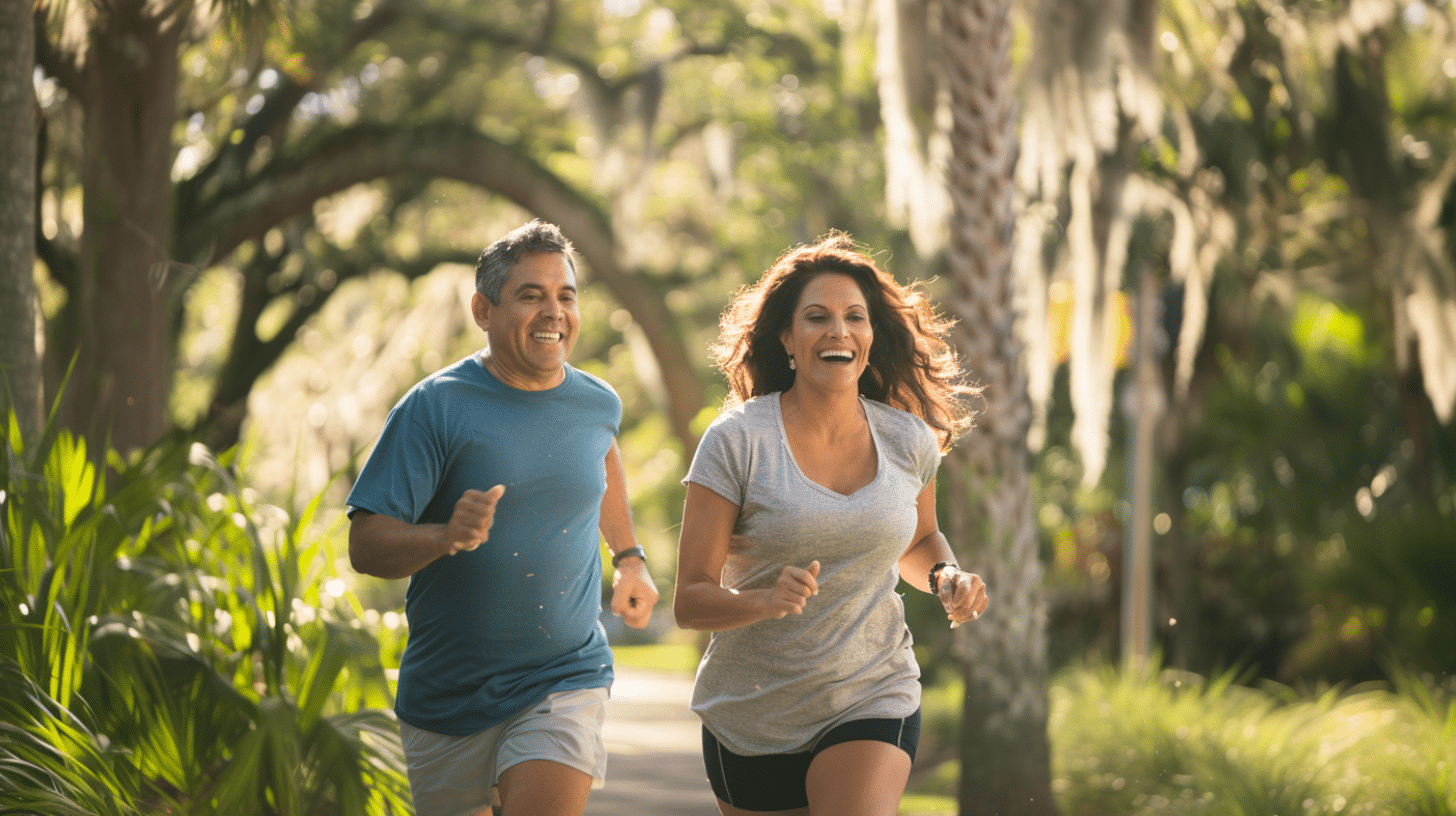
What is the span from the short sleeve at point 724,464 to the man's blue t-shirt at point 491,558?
0.28m

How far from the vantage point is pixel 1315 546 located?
14.3m

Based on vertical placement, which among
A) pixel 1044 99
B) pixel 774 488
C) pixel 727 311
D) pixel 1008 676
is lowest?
pixel 1008 676

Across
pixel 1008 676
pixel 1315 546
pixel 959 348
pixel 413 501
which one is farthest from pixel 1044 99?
pixel 1315 546

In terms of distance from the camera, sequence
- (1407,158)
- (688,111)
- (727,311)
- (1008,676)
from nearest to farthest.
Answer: (727,311)
(1008,676)
(1407,158)
(688,111)

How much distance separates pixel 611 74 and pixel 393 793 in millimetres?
10495

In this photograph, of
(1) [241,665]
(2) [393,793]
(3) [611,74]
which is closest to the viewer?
(2) [393,793]

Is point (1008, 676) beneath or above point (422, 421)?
beneath

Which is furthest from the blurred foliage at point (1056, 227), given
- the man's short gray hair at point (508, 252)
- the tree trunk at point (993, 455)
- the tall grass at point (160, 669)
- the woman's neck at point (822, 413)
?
the man's short gray hair at point (508, 252)

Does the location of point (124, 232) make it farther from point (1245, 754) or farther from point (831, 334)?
point (1245, 754)

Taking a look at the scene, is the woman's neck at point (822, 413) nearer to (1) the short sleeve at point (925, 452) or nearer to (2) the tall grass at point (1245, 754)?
(1) the short sleeve at point (925, 452)

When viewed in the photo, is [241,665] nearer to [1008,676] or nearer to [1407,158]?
[1008,676]

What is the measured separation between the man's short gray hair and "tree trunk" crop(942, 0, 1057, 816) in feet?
14.6

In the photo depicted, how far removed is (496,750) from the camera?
10.8ft

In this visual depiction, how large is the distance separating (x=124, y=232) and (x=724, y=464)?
254 inches
